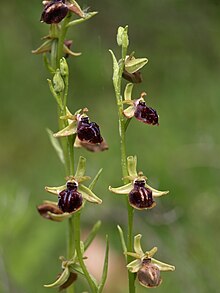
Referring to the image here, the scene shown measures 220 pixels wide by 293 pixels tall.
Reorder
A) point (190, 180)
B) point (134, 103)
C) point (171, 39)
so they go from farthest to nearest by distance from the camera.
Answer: point (171, 39) → point (190, 180) → point (134, 103)

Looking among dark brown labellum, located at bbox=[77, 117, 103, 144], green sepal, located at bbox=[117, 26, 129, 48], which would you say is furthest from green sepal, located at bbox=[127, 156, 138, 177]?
green sepal, located at bbox=[117, 26, 129, 48]

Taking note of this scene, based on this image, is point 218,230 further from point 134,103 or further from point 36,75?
point 36,75

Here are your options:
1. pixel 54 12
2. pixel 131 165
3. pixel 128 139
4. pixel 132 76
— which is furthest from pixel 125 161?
pixel 128 139

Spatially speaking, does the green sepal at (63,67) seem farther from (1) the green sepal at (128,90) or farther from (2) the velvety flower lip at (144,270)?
(2) the velvety flower lip at (144,270)

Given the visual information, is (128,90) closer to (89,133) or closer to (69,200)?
(89,133)

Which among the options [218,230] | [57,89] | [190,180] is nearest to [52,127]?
[190,180]

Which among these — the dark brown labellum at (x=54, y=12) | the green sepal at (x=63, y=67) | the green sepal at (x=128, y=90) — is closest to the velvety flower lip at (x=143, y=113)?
the green sepal at (x=128, y=90)
